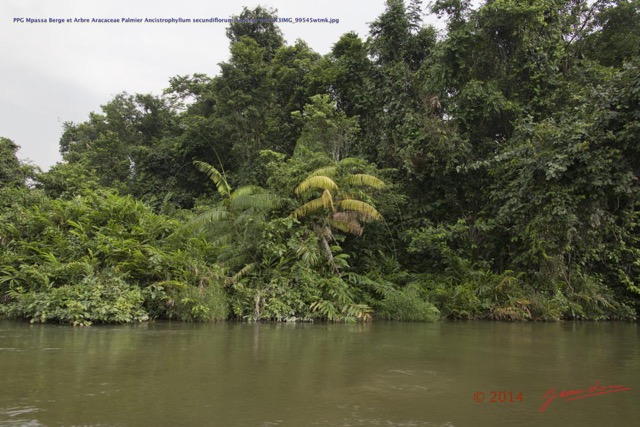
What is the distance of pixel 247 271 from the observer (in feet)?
39.7

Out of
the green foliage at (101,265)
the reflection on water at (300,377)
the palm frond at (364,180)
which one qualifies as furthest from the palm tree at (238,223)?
the reflection on water at (300,377)

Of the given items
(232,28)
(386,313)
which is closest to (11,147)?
(232,28)

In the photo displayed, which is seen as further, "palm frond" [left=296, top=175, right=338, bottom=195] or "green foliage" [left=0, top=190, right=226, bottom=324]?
"palm frond" [left=296, top=175, right=338, bottom=195]

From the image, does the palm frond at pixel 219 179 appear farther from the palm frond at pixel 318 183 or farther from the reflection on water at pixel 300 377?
the reflection on water at pixel 300 377

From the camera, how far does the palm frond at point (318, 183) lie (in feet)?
40.9

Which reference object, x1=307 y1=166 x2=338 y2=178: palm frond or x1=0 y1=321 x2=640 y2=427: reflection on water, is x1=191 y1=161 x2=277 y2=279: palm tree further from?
x1=0 y1=321 x2=640 y2=427: reflection on water

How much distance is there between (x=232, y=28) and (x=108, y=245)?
1605 cm

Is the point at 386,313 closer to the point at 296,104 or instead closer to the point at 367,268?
the point at 367,268

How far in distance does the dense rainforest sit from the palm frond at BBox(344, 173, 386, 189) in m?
0.06

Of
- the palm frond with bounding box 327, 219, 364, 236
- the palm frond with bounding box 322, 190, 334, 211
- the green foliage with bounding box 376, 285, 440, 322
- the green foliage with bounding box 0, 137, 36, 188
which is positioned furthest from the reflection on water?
the green foliage with bounding box 0, 137, 36, 188

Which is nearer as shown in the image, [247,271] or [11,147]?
[247,271]

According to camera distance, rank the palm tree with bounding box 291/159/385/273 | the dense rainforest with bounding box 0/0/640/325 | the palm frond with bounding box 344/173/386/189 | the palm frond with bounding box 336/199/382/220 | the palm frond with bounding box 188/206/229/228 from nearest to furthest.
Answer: the dense rainforest with bounding box 0/0/640/325, the palm tree with bounding box 291/159/385/273, the palm frond with bounding box 336/199/382/220, the palm frond with bounding box 188/206/229/228, the palm frond with bounding box 344/173/386/189

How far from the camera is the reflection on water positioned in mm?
3783
